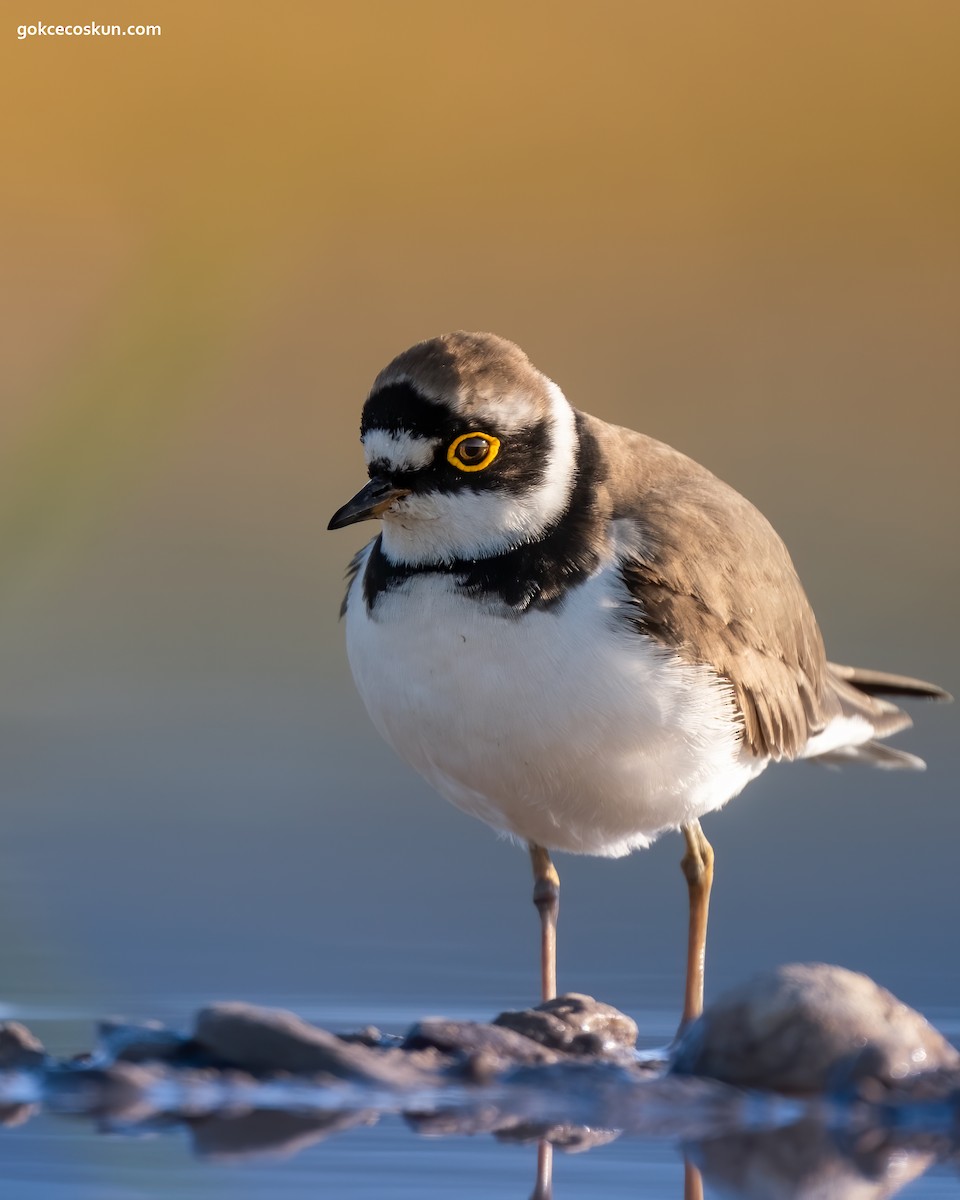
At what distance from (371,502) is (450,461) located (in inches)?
9.3

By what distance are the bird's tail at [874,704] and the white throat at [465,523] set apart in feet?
6.62

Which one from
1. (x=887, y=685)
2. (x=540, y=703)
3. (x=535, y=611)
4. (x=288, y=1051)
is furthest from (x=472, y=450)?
(x=887, y=685)

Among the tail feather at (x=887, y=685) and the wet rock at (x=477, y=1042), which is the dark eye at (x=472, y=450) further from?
the tail feather at (x=887, y=685)

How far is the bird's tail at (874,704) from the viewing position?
756cm

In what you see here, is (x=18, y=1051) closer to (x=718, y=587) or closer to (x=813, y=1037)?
(x=813, y=1037)

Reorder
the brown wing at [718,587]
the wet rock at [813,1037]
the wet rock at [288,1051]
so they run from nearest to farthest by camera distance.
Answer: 1. the wet rock at [813,1037]
2. the wet rock at [288,1051]
3. the brown wing at [718,587]

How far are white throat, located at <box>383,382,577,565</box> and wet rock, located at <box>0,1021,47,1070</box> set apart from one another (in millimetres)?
1564

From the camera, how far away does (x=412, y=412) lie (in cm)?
568

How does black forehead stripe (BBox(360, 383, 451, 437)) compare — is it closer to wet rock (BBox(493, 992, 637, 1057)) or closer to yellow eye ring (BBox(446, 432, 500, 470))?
yellow eye ring (BBox(446, 432, 500, 470))

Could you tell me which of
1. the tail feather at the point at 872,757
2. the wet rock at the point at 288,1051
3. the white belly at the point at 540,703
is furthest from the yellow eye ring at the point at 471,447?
the tail feather at the point at 872,757

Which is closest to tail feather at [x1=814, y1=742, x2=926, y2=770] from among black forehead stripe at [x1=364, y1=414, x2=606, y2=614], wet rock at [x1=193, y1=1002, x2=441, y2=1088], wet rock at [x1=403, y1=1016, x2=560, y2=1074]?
black forehead stripe at [x1=364, y1=414, x2=606, y2=614]

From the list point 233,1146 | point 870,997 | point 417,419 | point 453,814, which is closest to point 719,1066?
point 870,997

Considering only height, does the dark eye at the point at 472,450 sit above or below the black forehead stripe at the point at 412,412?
below

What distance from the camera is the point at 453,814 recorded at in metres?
9.32
